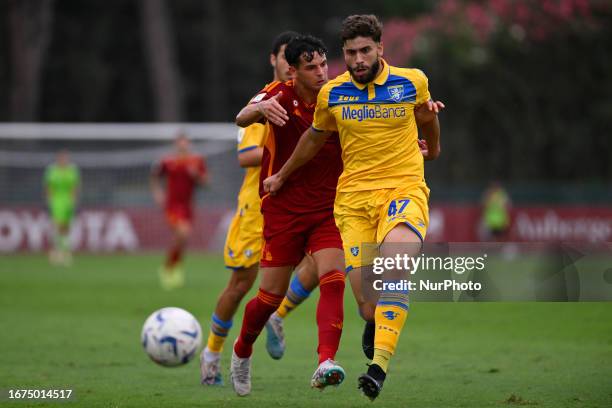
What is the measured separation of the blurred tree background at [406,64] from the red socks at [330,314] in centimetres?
2382

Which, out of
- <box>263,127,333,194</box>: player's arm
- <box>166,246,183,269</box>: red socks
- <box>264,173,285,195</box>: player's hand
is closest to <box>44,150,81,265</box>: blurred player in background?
<box>166,246,183,269</box>: red socks

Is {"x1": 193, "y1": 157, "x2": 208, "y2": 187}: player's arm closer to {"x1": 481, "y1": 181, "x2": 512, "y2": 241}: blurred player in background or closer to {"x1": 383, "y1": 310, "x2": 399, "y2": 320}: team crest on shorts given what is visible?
{"x1": 481, "y1": 181, "x2": 512, "y2": 241}: blurred player in background

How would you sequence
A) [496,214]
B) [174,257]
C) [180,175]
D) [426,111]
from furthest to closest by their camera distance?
[496,214], [180,175], [174,257], [426,111]

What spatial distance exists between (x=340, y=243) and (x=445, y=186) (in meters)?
23.9

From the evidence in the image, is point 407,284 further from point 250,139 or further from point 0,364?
point 0,364

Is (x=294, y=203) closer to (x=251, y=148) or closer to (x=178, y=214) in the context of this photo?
(x=251, y=148)

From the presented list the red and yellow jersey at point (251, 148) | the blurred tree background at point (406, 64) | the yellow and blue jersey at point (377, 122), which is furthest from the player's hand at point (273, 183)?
the blurred tree background at point (406, 64)

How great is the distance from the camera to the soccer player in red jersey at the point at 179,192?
1881cm

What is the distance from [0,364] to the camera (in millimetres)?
9469

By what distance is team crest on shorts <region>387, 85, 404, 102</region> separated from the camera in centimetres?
709

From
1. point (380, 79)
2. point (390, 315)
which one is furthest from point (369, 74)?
point (390, 315)

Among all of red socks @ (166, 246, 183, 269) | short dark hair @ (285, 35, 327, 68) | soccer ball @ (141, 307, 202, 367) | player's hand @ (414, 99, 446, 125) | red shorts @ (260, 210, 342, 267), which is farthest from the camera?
red socks @ (166, 246, 183, 269)

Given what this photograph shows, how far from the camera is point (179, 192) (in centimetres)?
1930

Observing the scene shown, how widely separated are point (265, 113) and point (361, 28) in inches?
34.3
